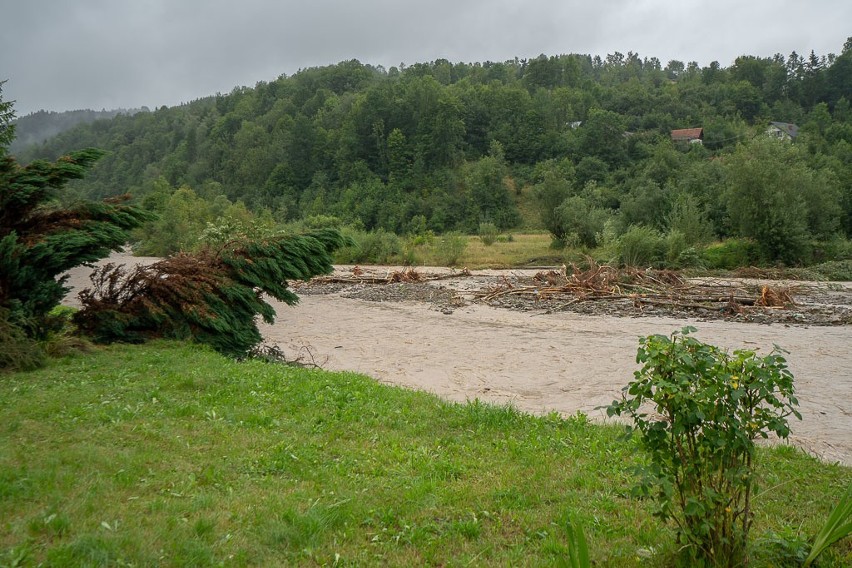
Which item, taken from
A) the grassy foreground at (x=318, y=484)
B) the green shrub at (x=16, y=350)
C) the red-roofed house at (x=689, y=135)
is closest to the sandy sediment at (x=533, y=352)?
the grassy foreground at (x=318, y=484)

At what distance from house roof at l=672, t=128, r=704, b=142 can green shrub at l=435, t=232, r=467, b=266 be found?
42323 mm

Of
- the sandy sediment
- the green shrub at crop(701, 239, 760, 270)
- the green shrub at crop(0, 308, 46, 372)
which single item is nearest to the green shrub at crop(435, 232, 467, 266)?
the green shrub at crop(701, 239, 760, 270)

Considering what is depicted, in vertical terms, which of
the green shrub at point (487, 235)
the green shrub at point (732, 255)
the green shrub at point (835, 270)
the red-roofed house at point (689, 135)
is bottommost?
the green shrub at point (835, 270)

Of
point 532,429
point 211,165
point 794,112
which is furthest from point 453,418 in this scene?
point 211,165

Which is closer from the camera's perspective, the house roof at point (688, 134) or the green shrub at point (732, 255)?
the green shrub at point (732, 255)

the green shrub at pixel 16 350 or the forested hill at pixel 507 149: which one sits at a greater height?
the forested hill at pixel 507 149

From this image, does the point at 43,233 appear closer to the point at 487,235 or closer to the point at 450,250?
the point at 450,250

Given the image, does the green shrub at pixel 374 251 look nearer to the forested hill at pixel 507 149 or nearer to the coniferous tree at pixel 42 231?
the forested hill at pixel 507 149

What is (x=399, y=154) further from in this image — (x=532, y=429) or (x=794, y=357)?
(x=532, y=429)

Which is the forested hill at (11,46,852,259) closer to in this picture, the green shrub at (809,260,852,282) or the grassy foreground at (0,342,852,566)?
the green shrub at (809,260,852,282)

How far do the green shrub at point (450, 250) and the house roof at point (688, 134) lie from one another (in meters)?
42.3

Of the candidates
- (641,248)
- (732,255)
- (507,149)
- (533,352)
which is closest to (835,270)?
(732,255)

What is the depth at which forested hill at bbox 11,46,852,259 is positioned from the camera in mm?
40531

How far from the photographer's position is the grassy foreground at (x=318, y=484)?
143 inches
